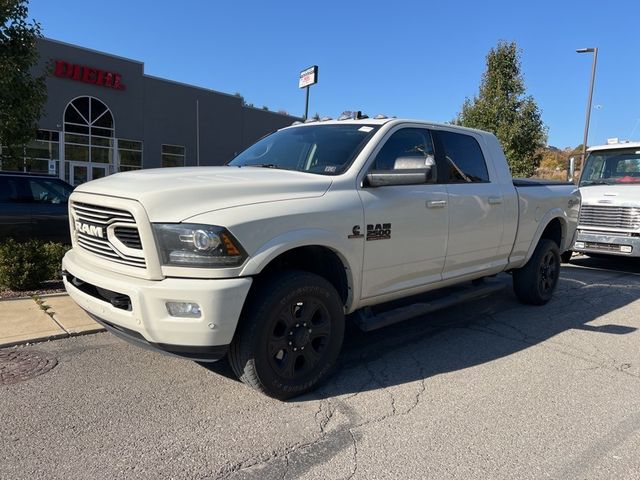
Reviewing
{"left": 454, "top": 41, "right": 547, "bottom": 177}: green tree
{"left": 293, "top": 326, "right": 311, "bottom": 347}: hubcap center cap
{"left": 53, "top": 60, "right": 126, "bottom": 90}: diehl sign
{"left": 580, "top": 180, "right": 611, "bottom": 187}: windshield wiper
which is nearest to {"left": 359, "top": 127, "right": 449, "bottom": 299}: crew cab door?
{"left": 293, "top": 326, "right": 311, "bottom": 347}: hubcap center cap

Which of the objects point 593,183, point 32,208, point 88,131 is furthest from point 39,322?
point 88,131

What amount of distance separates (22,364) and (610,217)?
369 inches

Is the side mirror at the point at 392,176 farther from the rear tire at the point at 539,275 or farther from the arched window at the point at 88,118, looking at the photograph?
the arched window at the point at 88,118

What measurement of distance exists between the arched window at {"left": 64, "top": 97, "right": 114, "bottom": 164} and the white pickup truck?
74.5ft

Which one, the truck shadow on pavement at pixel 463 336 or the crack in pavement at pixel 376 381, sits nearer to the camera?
the crack in pavement at pixel 376 381

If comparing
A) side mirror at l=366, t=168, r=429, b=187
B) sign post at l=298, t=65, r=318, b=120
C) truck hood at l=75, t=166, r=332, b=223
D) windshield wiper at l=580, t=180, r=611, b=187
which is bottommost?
truck hood at l=75, t=166, r=332, b=223

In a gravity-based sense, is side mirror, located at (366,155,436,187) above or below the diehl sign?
below

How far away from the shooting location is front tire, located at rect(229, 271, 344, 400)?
3.34m

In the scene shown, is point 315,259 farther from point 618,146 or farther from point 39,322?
point 618,146

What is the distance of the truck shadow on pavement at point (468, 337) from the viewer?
165 inches

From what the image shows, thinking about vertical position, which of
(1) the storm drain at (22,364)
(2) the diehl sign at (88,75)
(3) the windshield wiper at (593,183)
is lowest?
(1) the storm drain at (22,364)

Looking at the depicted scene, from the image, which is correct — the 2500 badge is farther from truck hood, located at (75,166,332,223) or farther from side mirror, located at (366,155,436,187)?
truck hood, located at (75,166,332,223)

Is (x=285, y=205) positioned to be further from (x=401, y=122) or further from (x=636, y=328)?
(x=636, y=328)

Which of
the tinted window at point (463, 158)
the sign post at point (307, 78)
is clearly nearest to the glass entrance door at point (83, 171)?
the sign post at point (307, 78)
